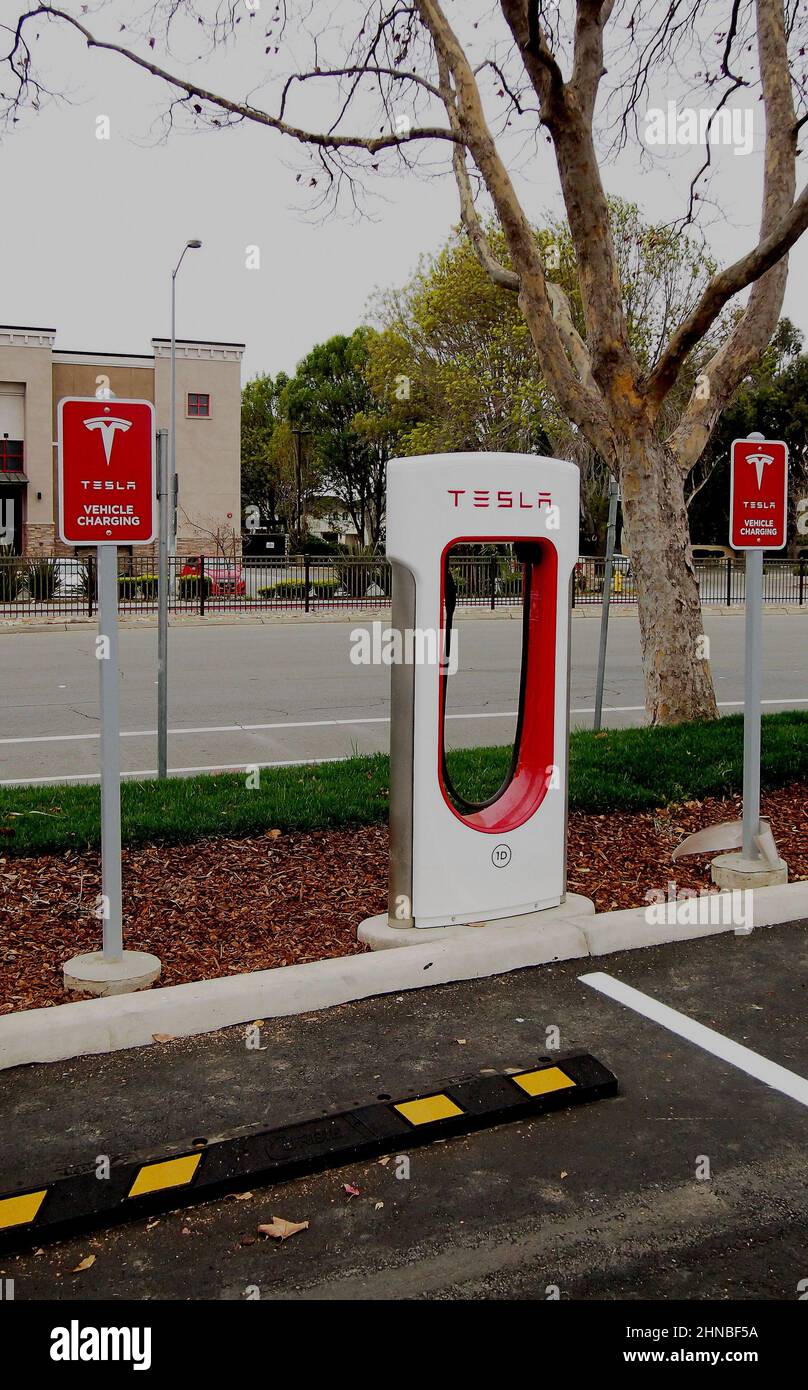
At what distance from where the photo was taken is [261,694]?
543 inches

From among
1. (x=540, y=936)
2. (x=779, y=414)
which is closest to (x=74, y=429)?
(x=540, y=936)

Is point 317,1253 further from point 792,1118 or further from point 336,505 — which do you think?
point 336,505

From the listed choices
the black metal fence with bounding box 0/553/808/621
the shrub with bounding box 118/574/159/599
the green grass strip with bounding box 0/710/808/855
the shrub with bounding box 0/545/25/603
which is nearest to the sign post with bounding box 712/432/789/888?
the green grass strip with bounding box 0/710/808/855

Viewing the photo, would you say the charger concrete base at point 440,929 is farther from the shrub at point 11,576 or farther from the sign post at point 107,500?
the shrub at point 11,576

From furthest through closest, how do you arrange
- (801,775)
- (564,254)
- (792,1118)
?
(564,254), (801,775), (792,1118)

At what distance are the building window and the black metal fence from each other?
13.0m

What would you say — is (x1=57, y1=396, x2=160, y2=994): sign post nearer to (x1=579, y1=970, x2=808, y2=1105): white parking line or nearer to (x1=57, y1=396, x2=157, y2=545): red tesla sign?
(x1=57, y1=396, x2=157, y2=545): red tesla sign

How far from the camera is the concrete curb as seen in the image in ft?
14.2

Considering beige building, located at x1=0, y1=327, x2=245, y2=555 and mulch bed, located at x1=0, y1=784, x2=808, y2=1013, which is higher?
beige building, located at x1=0, y1=327, x2=245, y2=555

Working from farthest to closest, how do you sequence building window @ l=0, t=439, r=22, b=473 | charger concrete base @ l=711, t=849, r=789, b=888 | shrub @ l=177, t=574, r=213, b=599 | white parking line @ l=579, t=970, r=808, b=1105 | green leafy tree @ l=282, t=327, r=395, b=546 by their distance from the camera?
green leafy tree @ l=282, t=327, r=395, b=546
building window @ l=0, t=439, r=22, b=473
shrub @ l=177, t=574, r=213, b=599
charger concrete base @ l=711, t=849, r=789, b=888
white parking line @ l=579, t=970, r=808, b=1105

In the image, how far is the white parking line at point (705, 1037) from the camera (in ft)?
13.6


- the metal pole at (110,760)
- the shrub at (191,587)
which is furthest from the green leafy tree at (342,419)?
the metal pole at (110,760)

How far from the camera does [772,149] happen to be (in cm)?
940

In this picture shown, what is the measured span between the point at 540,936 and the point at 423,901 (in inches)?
21.1
